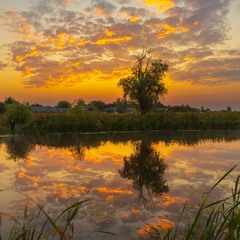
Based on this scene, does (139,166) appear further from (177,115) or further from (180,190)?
(177,115)

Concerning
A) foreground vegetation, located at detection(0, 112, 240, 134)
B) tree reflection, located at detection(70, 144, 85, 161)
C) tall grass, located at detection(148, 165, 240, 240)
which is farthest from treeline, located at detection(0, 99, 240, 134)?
tall grass, located at detection(148, 165, 240, 240)

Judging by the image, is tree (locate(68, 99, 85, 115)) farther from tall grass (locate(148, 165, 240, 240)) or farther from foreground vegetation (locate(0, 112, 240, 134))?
tall grass (locate(148, 165, 240, 240))

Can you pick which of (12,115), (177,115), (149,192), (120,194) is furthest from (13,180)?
(177,115)

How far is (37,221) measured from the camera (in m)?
5.97

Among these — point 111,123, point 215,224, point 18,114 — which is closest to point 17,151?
point 18,114

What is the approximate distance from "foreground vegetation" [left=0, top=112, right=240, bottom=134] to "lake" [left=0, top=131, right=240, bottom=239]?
9.00m

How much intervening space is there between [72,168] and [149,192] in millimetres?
4176

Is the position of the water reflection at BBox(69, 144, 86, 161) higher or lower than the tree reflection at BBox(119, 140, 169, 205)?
higher

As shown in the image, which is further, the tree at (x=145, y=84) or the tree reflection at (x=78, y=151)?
the tree at (x=145, y=84)

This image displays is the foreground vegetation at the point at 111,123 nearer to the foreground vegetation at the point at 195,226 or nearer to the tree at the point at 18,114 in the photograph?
the tree at the point at 18,114

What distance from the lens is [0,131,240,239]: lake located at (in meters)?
5.95

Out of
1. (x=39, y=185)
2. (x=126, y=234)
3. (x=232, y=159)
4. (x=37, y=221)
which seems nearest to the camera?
(x=126, y=234)

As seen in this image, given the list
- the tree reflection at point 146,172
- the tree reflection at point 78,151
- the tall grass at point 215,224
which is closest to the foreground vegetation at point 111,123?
the tree reflection at point 78,151

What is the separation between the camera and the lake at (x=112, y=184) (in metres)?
5.95
